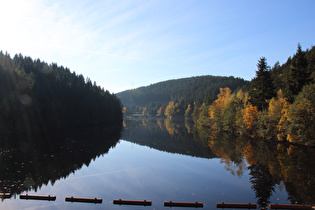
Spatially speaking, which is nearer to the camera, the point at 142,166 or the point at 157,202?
the point at 157,202

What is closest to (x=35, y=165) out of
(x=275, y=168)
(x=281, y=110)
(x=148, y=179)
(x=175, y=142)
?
(x=148, y=179)

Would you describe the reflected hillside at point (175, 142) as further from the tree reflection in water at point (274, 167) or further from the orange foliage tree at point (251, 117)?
the orange foliage tree at point (251, 117)

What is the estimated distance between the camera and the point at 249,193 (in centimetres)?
1953

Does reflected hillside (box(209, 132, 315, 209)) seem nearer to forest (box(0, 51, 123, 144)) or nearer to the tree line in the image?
the tree line

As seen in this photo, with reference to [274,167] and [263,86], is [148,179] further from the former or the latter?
[263,86]

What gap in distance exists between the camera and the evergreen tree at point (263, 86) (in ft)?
175

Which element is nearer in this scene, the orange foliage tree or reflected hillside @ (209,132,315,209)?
reflected hillside @ (209,132,315,209)

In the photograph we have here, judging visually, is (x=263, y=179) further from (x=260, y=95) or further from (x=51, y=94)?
(x=51, y=94)

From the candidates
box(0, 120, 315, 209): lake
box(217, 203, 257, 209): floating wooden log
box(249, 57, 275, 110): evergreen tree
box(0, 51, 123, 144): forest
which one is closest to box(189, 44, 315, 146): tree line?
box(249, 57, 275, 110): evergreen tree

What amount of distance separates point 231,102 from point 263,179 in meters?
42.4

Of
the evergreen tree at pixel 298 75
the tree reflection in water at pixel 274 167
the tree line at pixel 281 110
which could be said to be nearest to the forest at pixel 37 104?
the tree reflection in water at pixel 274 167

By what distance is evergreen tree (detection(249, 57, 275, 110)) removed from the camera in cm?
5320

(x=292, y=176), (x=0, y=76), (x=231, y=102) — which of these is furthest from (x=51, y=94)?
(x=292, y=176)

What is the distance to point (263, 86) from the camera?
2115 inches
